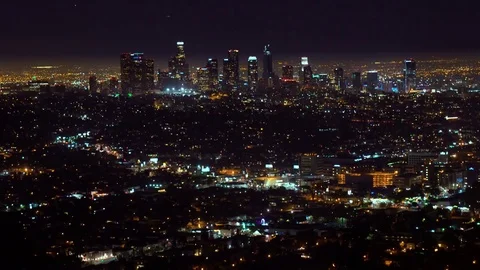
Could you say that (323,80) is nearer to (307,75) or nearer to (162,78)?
(307,75)

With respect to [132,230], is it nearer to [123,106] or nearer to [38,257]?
[38,257]

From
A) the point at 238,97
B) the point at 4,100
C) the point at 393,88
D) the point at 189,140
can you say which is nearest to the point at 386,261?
the point at 189,140

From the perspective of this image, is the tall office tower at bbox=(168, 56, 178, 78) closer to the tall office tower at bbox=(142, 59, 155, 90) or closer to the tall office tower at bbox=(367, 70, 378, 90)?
the tall office tower at bbox=(142, 59, 155, 90)

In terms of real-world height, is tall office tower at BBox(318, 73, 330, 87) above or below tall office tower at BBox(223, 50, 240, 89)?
below

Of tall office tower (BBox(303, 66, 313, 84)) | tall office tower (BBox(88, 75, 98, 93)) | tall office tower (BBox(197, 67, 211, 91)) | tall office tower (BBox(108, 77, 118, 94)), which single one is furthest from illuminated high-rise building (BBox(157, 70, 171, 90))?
tall office tower (BBox(303, 66, 313, 84))

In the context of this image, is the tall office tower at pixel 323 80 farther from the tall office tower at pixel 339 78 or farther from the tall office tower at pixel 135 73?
the tall office tower at pixel 135 73

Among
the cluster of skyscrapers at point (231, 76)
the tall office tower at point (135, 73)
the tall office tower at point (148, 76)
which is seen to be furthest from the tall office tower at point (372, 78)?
the tall office tower at point (135, 73)
